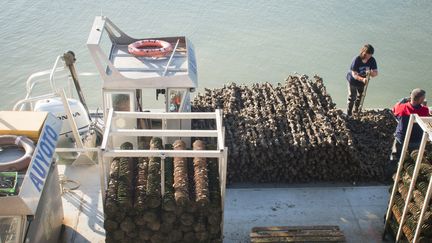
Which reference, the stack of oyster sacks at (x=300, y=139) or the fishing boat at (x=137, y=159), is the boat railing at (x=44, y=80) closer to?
the fishing boat at (x=137, y=159)

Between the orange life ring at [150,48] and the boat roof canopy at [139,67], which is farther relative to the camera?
the orange life ring at [150,48]

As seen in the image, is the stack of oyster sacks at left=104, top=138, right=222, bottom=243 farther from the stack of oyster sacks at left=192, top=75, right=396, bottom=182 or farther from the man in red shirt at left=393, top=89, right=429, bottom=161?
the man in red shirt at left=393, top=89, right=429, bottom=161

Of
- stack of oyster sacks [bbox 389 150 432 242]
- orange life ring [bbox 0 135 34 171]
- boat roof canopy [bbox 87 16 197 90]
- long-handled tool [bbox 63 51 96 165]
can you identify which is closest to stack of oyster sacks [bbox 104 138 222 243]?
orange life ring [bbox 0 135 34 171]

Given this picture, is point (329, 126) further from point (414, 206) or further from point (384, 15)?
point (384, 15)

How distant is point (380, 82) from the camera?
16.4 m

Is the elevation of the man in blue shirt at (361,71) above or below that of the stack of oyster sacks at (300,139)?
above

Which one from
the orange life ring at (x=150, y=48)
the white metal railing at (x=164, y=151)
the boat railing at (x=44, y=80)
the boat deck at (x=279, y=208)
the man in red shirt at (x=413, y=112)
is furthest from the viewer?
the orange life ring at (x=150, y=48)

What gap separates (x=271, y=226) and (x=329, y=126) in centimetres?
245

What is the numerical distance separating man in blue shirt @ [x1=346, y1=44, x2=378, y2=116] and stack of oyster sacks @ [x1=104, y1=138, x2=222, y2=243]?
4806 millimetres

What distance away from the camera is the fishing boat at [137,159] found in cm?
683

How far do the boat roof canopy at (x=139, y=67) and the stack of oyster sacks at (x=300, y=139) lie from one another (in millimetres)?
1471

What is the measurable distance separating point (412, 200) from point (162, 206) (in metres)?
3.60

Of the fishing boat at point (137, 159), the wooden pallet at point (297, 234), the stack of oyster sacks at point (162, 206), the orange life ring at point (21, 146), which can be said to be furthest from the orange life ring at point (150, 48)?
the wooden pallet at point (297, 234)

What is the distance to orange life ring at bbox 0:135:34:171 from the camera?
20.4ft
